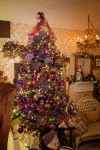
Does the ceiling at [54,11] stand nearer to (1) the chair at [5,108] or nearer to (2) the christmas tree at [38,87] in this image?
(2) the christmas tree at [38,87]

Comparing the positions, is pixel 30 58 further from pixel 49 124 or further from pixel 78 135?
pixel 78 135

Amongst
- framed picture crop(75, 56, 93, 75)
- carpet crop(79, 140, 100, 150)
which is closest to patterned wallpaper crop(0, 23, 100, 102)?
framed picture crop(75, 56, 93, 75)

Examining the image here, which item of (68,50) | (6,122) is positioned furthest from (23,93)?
(6,122)

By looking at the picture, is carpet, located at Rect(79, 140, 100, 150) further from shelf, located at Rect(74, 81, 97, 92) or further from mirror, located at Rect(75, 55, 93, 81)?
mirror, located at Rect(75, 55, 93, 81)

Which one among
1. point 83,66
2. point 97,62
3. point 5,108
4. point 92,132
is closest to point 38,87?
point 92,132

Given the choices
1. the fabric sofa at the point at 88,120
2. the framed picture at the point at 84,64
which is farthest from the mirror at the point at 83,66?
the fabric sofa at the point at 88,120

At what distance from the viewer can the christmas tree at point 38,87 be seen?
14.2ft

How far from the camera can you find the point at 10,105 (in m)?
0.51

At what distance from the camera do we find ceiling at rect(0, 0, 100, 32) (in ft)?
11.0

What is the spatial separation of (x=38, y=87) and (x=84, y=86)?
1.90m

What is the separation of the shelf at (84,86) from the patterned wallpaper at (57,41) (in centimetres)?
45

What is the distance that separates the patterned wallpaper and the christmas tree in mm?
367

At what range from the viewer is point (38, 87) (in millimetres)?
4414

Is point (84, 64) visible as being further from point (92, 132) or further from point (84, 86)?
point (92, 132)
